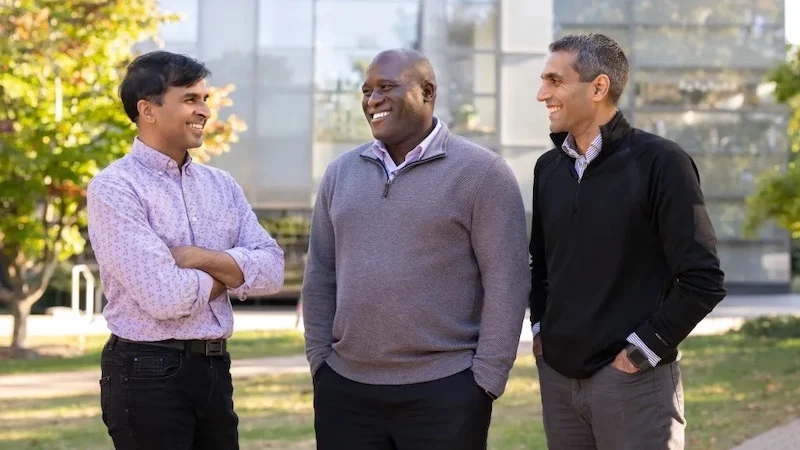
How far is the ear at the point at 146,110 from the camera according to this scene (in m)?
4.44

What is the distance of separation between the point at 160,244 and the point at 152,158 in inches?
14.2

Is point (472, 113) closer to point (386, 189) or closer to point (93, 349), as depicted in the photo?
point (93, 349)

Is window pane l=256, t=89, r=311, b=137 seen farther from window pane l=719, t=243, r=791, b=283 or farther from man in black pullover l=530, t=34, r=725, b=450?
man in black pullover l=530, t=34, r=725, b=450

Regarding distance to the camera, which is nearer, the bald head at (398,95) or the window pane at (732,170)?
the bald head at (398,95)

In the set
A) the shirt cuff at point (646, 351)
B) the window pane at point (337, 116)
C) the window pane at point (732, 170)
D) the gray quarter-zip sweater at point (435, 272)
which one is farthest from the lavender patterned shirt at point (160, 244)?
the window pane at point (732, 170)

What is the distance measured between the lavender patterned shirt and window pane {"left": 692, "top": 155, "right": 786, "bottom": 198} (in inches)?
1124

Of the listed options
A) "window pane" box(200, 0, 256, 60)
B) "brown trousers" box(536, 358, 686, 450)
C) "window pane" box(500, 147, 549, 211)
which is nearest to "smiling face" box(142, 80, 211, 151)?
"brown trousers" box(536, 358, 686, 450)

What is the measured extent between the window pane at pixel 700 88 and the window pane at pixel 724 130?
0.94 ft

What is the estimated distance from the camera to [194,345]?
14.2ft

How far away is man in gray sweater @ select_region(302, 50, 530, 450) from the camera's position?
4.36 meters

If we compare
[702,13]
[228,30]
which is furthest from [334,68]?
[702,13]

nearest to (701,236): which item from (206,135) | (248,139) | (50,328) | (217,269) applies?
(217,269)

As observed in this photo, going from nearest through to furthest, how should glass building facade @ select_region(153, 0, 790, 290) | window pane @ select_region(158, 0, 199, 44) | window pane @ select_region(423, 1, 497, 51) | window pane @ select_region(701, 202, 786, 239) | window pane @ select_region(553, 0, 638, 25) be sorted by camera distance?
window pane @ select_region(158, 0, 199, 44), glass building facade @ select_region(153, 0, 790, 290), window pane @ select_region(423, 1, 497, 51), window pane @ select_region(553, 0, 638, 25), window pane @ select_region(701, 202, 786, 239)

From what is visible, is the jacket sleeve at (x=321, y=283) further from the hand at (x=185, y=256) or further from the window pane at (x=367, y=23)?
the window pane at (x=367, y=23)
